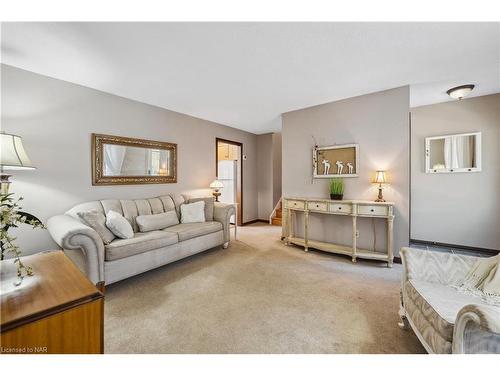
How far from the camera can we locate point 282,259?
317 cm

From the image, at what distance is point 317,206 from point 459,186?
93.0 inches

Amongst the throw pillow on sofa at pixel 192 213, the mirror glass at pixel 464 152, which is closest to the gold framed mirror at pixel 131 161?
the throw pillow on sofa at pixel 192 213

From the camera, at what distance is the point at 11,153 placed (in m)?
1.75

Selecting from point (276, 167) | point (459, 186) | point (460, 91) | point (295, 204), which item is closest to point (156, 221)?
point (295, 204)

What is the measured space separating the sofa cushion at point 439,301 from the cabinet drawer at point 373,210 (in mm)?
1457

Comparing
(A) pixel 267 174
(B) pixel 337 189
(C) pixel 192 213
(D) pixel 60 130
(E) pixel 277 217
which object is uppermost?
(D) pixel 60 130

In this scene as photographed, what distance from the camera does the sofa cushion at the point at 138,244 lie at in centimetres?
227

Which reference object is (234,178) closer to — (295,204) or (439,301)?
(295,204)

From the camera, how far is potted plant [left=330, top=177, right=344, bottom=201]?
3.31m

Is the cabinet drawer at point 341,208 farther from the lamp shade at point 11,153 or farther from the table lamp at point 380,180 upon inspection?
the lamp shade at point 11,153

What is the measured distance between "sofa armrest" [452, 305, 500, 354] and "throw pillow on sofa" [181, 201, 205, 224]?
123 inches

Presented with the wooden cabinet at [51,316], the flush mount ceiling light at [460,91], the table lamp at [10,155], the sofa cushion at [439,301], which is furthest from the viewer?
the flush mount ceiling light at [460,91]

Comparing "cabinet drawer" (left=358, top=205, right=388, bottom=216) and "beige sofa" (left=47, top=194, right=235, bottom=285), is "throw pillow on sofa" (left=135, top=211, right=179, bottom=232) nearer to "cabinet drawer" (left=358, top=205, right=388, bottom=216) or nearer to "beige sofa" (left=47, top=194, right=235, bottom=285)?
"beige sofa" (left=47, top=194, right=235, bottom=285)
